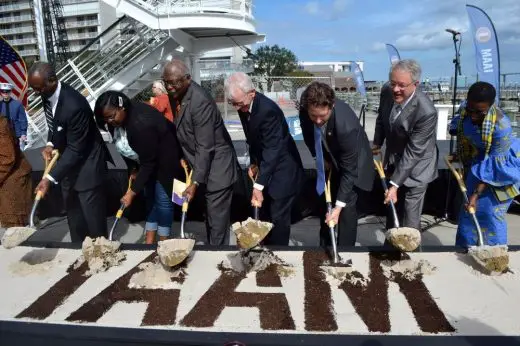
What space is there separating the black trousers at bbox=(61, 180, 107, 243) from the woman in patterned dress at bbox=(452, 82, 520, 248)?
2.18 metres

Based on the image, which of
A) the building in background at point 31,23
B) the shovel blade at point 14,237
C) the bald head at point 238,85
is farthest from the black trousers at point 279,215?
the building in background at point 31,23

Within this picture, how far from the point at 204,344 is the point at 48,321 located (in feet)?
2.09

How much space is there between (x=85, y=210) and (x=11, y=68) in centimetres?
354

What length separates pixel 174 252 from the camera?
1.92 metres

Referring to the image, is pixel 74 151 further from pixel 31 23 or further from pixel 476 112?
pixel 31 23

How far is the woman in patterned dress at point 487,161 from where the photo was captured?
2105mm

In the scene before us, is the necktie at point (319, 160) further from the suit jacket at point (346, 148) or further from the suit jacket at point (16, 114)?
the suit jacket at point (16, 114)

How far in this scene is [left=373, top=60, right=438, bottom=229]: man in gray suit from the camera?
2213 mm

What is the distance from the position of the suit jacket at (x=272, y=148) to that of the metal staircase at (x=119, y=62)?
816 cm

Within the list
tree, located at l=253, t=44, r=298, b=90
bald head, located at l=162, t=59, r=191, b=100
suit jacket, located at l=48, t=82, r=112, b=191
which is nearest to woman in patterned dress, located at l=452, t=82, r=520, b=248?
bald head, located at l=162, t=59, r=191, b=100

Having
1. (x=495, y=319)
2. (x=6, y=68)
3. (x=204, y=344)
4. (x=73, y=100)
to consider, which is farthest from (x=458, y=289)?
(x=6, y=68)

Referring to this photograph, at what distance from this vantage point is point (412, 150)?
2.33 meters

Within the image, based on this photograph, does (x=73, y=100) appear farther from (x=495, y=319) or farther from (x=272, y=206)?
(x=495, y=319)

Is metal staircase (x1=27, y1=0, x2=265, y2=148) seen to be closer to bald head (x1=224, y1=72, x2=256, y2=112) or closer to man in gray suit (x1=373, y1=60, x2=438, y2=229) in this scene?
bald head (x1=224, y1=72, x2=256, y2=112)
